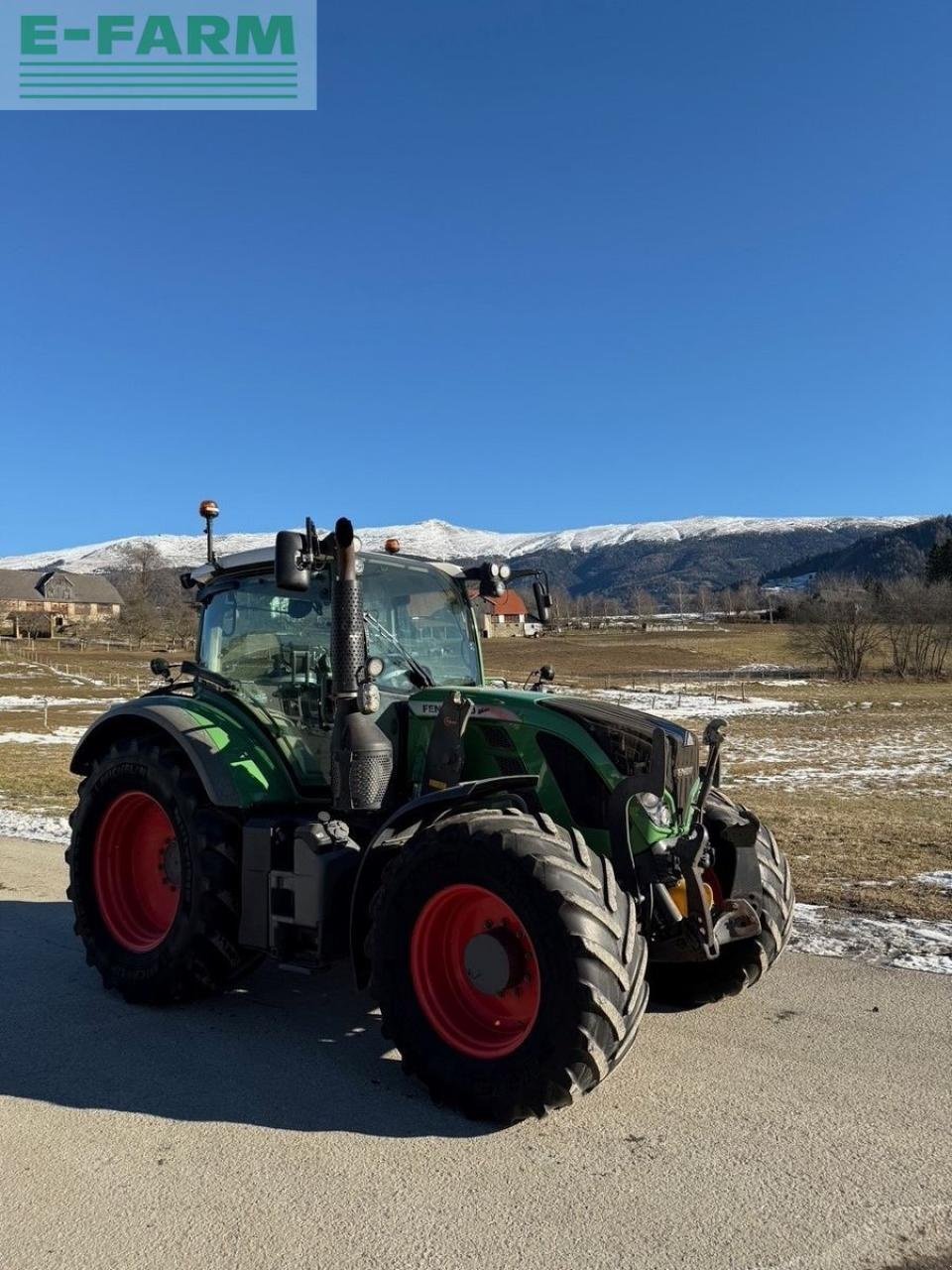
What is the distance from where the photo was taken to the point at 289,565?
A: 14.9 ft

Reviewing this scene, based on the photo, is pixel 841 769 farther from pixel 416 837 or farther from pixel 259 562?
Answer: pixel 416 837

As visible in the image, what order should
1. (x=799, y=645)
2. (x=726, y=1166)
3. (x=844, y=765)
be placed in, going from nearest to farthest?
(x=726, y=1166)
(x=844, y=765)
(x=799, y=645)

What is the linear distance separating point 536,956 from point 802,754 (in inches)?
651

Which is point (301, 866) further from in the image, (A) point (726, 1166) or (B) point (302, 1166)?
(A) point (726, 1166)

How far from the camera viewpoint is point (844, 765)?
16953 mm

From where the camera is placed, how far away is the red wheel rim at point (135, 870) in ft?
18.5

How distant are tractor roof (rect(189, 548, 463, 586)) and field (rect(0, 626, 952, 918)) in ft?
11.9

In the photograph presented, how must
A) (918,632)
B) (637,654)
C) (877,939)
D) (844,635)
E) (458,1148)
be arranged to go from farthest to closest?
(637,654) → (918,632) → (844,635) → (877,939) → (458,1148)

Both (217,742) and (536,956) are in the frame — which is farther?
(217,742)

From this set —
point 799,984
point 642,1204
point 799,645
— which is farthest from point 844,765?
point 799,645

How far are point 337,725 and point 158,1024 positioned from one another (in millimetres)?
1724

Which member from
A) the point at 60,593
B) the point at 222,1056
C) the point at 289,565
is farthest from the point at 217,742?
the point at 60,593

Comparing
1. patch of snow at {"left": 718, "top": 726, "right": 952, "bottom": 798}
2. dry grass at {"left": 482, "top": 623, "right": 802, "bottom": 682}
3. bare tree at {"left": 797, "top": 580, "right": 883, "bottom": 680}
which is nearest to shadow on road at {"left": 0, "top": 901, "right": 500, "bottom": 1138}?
patch of snow at {"left": 718, "top": 726, "right": 952, "bottom": 798}

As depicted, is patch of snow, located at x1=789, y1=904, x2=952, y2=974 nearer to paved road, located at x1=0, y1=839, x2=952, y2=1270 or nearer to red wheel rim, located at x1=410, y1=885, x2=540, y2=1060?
paved road, located at x1=0, y1=839, x2=952, y2=1270
